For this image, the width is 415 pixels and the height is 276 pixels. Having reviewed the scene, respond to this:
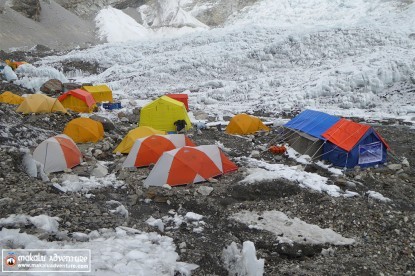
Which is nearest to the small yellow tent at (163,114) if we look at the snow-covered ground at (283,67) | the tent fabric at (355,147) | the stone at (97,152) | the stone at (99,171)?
the snow-covered ground at (283,67)

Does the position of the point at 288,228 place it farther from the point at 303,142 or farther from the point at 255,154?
the point at 303,142

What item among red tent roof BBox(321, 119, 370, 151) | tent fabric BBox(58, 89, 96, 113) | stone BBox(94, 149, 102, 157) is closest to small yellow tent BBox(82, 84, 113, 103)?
tent fabric BBox(58, 89, 96, 113)

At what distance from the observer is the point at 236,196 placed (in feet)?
26.3

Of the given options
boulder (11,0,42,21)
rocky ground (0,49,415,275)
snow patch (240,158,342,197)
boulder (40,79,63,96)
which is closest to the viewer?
rocky ground (0,49,415,275)

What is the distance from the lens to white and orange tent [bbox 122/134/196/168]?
385 inches

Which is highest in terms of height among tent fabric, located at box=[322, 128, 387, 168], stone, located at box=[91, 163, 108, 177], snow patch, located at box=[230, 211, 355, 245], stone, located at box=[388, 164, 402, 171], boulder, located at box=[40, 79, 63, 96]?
tent fabric, located at box=[322, 128, 387, 168]

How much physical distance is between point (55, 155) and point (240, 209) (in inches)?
204

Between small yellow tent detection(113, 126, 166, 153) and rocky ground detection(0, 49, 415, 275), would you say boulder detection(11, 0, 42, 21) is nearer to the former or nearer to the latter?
rocky ground detection(0, 49, 415, 275)

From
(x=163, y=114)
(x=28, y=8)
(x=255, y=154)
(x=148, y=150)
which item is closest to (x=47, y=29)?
(x=28, y=8)

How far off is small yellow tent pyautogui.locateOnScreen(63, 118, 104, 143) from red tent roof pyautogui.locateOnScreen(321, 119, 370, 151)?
7415mm

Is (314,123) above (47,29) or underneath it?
above

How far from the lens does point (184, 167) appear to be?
8.56m

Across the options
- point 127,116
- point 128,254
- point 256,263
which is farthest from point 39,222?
point 127,116

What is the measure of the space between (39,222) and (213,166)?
4.48 m
